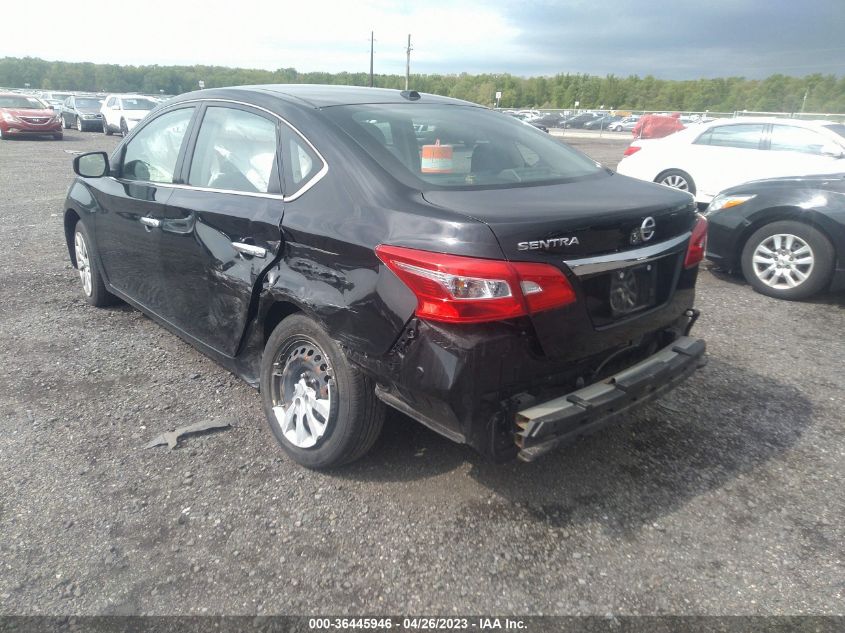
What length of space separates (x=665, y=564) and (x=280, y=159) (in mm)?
2424

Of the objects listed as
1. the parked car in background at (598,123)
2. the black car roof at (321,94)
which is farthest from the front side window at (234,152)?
the parked car in background at (598,123)

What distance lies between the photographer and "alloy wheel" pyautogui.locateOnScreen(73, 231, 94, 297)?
193 inches

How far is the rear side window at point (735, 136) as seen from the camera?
8883 millimetres

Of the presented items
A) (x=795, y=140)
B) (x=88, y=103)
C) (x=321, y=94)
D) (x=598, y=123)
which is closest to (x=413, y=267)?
(x=321, y=94)

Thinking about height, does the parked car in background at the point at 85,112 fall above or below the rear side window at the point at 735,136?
below

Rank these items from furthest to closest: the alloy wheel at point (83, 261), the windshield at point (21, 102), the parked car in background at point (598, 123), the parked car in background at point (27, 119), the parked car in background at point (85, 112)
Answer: the parked car in background at point (598, 123) < the parked car in background at point (85, 112) < the windshield at point (21, 102) < the parked car in background at point (27, 119) < the alloy wheel at point (83, 261)

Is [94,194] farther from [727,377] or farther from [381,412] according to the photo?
[727,377]

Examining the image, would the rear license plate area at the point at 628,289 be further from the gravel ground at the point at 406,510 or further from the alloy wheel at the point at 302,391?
the alloy wheel at the point at 302,391

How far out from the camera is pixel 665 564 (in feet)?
7.86

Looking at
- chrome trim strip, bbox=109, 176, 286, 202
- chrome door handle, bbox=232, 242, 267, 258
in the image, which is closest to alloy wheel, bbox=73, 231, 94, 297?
chrome trim strip, bbox=109, 176, 286, 202

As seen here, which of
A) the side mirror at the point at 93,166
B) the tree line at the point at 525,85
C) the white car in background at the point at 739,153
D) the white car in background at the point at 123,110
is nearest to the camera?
the side mirror at the point at 93,166

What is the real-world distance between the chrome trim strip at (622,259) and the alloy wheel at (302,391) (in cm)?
115

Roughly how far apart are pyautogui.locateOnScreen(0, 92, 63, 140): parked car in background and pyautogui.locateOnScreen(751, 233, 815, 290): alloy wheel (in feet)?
78.0

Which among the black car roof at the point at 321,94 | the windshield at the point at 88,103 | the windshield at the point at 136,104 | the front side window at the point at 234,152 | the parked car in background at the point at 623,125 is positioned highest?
the black car roof at the point at 321,94
